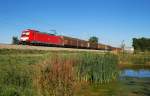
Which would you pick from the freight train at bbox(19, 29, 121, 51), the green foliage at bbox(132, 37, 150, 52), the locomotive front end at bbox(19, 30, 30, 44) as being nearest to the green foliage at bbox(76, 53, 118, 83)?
the freight train at bbox(19, 29, 121, 51)

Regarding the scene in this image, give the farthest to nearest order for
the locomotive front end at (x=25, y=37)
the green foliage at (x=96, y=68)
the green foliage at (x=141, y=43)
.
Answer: the green foliage at (x=141, y=43)
the locomotive front end at (x=25, y=37)
the green foliage at (x=96, y=68)

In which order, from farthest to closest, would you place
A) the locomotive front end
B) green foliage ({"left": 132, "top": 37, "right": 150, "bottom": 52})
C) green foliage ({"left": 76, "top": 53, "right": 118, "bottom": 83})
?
green foliage ({"left": 132, "top": 37, "right": 150, "bottom": 52}) < the locomotive front end < green foliage ({"left": 76, "top": 53, "right": 118, "bottom": 83})

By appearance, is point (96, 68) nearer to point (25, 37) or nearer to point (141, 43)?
point (25, 37)

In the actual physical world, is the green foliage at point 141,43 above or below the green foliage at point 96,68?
above

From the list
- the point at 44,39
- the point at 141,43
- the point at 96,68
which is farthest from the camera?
the point at 141,43

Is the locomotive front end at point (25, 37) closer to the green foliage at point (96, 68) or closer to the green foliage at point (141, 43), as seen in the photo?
the green foliage at point (96, 68)

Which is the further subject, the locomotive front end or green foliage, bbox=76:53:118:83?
the locomotive front end

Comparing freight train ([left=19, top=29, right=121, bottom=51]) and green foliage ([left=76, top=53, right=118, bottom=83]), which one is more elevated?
freight train ([left=19, top=29, right=121, bottom=51])

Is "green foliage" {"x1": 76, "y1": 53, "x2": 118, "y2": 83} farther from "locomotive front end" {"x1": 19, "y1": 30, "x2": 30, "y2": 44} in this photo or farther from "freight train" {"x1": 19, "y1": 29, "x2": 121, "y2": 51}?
"locomotive front end" {"x1": 19, "y1": 30, "x2": 30, "y2": 44}

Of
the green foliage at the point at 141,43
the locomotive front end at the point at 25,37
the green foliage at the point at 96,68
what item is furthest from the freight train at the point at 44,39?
the green foliage at the point at 141,43

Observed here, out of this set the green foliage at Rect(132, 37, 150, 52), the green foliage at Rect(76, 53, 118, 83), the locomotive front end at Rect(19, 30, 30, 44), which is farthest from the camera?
the green foliage at Rect(132, 37, 150, 52)

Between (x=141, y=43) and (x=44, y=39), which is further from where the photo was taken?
(x=141, y=43)

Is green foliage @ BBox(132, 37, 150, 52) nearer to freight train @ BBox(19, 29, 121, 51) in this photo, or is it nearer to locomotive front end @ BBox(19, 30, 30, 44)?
freight train @ BBox(19, 29, 121, 51)

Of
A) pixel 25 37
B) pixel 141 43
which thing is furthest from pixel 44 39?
pixel 141 43
